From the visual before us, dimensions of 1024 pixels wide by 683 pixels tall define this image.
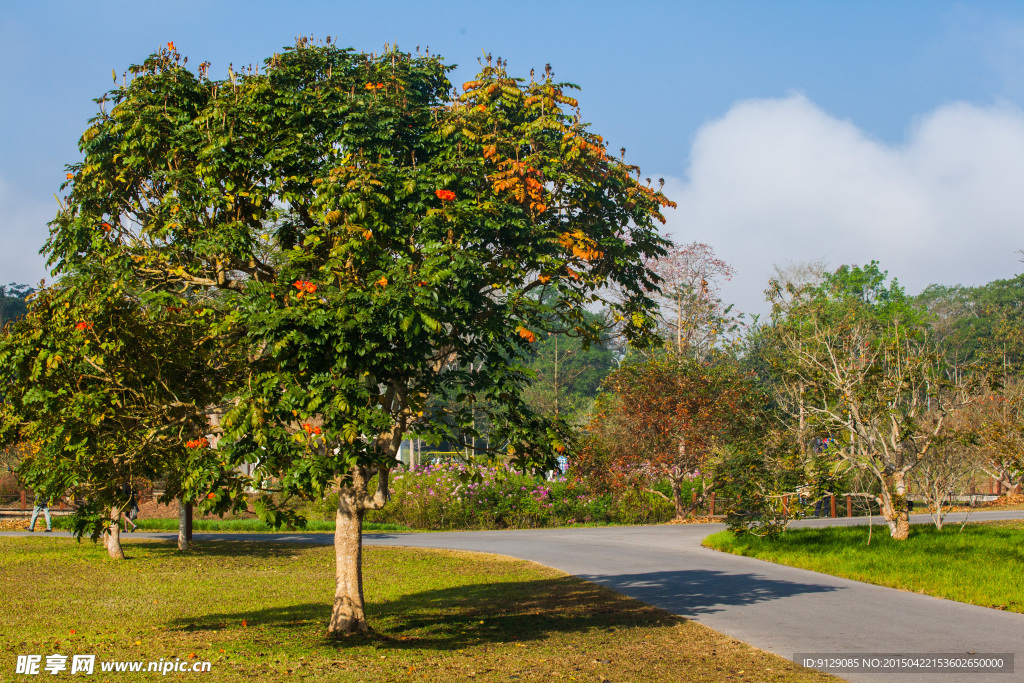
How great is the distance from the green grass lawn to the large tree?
236 inches

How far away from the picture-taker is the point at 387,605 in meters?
12.1

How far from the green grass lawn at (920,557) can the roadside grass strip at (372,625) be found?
4.24 meters

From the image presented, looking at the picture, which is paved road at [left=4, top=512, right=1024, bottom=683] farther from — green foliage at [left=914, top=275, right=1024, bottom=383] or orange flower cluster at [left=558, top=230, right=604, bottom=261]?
green foliage at [left=914, top=275, right=1024, bottom=383]

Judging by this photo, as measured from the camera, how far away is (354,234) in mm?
8047

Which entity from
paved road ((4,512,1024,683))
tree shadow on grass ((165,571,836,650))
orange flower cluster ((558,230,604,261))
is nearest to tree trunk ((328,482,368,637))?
tree shadow on grass ((165,571,836,650))

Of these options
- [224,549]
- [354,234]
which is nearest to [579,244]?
[354,234]

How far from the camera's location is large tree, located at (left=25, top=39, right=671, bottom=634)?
716cm

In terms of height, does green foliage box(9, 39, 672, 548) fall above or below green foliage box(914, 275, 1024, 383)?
below

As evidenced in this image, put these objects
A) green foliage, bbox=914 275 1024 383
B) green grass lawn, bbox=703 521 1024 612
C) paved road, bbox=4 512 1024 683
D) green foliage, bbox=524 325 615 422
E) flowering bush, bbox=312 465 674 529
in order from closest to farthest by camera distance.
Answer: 1. paved road, bbox=4 512 1024 683
2. green grass lawn, bbox=703 521 1024 612
3. flowering bush, bbox=312 465 674 529
4. green foliage, bbox=914 275 1024 383
5. green foliage, bbox=524 325 615 422

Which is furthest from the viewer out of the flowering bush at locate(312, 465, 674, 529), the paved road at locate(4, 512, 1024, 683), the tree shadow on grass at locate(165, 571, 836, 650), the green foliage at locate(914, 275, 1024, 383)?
the green foliage at locate(914, 275, 1024, 383)

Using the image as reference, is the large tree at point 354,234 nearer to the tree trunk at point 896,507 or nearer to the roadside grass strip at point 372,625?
the roadside grass strip at point 372,625

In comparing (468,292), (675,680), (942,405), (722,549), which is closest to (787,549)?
(722,549)

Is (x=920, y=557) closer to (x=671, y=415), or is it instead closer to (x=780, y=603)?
(x=780, y=603)

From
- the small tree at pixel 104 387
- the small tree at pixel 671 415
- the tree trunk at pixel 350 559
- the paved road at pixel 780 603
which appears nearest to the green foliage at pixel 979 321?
the small tree at pixel 671 415
